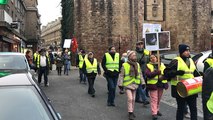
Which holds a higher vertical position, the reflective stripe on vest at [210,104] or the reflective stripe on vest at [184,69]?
the reflective stripe on vest at [184,69]

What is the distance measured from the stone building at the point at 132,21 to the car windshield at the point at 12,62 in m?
23.1

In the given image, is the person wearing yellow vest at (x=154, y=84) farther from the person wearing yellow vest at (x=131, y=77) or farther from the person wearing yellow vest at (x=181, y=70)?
the person wearing yellow vest at (x=181, y=70)

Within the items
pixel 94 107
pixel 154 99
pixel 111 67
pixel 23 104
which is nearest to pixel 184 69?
pixel 154 99

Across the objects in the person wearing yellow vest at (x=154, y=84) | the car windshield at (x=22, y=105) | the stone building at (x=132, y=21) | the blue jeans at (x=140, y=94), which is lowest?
the blue jeans at (x=140, y=94)

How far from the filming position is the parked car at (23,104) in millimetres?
4027

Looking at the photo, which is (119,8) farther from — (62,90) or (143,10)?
(62,90)

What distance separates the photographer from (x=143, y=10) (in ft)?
122

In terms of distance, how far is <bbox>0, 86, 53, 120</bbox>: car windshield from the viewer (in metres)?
4.02

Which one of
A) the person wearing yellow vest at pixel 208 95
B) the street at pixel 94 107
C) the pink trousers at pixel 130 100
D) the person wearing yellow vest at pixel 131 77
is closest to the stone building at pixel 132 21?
the street at pixel 94 107

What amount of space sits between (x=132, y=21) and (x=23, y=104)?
106 ft

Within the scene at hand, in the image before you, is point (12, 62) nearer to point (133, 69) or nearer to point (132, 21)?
point (133, 69)

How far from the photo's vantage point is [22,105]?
4.16 metres

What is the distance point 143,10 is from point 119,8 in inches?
115

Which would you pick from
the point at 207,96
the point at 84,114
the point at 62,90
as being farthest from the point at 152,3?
the point at 207,96
